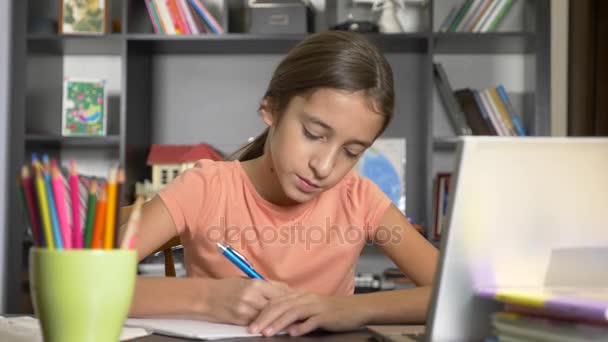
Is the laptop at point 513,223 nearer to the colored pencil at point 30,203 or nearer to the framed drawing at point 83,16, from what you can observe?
the colored pencil at point 30,203

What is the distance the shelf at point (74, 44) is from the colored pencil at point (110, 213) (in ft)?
7.71

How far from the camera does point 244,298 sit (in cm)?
98

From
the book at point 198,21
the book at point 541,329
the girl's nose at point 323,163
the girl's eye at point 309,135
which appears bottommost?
the book at point 541,329

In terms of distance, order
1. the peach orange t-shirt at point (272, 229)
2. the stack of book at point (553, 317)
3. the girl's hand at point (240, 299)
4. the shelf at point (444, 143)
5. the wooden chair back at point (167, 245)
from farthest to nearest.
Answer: the shelf at point (444, 143), the peach orange t-shirt at point (272, 229), the wooden chair back at point (167, 245), the girl's hand at point (240, 299), the stack of book at point (553, 317)

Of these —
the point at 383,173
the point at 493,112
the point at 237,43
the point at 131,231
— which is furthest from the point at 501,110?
the point at 131,231

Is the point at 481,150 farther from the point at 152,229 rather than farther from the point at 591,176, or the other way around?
the point at 152,229

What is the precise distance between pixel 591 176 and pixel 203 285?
56cm

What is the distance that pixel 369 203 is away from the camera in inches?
59.6

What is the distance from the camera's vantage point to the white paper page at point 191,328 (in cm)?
88

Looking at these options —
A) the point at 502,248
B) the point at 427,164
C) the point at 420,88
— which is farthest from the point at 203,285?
the point at 420,88

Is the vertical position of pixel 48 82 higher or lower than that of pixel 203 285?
higher

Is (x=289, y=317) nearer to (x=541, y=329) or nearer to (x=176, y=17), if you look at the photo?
(x=541, y=329)

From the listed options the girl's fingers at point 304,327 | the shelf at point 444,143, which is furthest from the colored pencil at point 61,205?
the shelf at point 444,143

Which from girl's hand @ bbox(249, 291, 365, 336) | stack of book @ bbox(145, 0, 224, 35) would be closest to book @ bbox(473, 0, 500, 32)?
stack of book @ bbox(145, 0, 224, 35)
